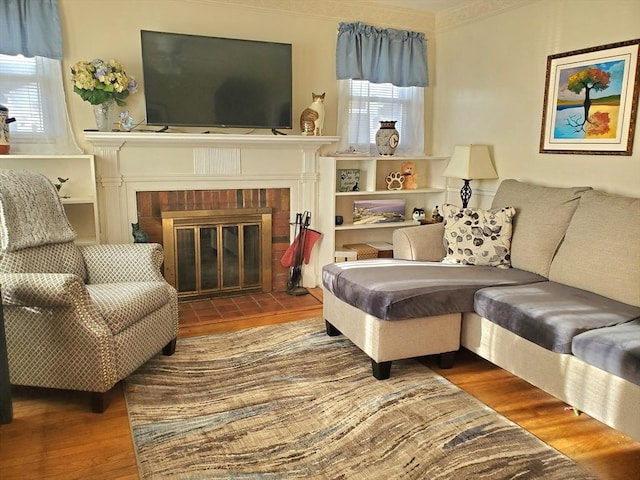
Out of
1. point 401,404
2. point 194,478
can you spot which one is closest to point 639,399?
point 401,404

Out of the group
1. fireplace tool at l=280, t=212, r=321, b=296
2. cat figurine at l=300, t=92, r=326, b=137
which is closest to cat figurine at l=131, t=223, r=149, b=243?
fireplace tool at l=280, t=212, r=321, b=296

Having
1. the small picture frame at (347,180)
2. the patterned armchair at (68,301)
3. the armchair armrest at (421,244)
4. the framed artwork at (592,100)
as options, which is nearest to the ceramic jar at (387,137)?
the small picture frame at (347,180)

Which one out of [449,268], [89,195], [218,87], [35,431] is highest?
[218,87]

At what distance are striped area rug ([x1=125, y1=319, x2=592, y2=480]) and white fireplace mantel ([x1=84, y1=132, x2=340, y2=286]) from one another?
127 centimetres

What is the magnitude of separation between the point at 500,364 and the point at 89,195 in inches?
114

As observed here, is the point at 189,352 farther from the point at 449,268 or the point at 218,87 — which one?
the point at 218,87

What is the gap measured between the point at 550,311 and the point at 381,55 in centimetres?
271

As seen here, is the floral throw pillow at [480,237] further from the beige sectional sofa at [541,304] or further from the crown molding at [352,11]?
the crown molding at [352,11]

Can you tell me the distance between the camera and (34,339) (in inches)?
94.8

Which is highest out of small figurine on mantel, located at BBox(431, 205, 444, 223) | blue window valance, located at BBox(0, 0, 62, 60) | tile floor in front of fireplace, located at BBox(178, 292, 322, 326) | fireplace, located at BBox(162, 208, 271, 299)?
blue window valance, located at BBox(0, 0, 62, 60)

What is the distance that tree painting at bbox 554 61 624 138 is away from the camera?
313 centimetres

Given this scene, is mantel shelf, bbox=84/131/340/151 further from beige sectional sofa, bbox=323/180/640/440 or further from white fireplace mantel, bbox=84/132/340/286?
beige sectional sofa, bbox=323/180/640/440

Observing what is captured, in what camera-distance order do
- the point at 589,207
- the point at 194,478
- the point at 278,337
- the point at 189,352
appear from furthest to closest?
the point at 278,337, the point at 189,352, the point at 589,207, the point at 194,478

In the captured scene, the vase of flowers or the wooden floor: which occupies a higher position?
Result: the vase of flowers
